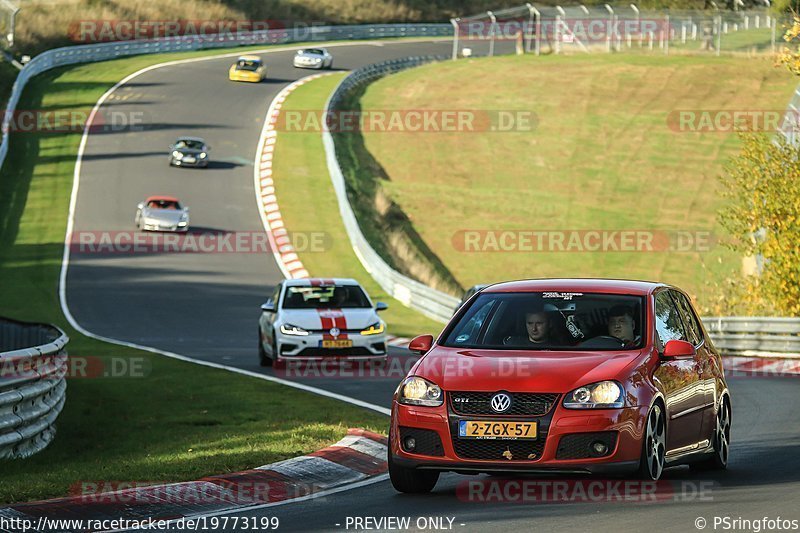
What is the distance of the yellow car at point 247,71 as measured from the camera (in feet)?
234

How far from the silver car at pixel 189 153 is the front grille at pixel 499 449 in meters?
44.8

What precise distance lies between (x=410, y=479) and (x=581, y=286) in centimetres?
203

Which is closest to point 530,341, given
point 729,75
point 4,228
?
point 4,228

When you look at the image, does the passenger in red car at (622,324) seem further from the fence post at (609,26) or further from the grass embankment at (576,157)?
the fence post at (609,26)

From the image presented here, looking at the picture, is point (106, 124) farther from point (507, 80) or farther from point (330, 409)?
point (330, 409)

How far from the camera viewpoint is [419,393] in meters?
9.80

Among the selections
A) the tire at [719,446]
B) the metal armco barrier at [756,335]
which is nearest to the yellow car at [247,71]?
the metal armco barrier at [756,335]

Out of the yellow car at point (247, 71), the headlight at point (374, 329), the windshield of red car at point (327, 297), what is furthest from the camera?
the yellow car at point (247, 71)

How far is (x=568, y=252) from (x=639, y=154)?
1211 centimetres

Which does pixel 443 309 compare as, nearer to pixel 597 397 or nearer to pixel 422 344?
pixel 422 344

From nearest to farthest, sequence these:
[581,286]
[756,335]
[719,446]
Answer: [581,286] < [719,446] < [756,335]

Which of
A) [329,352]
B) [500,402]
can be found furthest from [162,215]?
[500,402]

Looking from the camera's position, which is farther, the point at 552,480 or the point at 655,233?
the point at 655,233

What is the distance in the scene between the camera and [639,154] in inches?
2212
